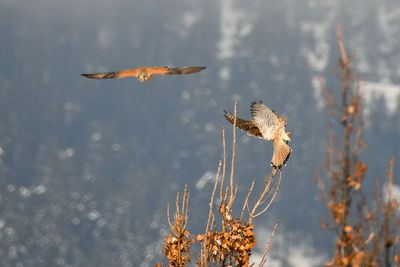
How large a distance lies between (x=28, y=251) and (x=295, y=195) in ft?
150

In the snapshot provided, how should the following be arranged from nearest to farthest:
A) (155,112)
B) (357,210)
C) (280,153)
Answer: (280,153) → (357,210) → (155,112)

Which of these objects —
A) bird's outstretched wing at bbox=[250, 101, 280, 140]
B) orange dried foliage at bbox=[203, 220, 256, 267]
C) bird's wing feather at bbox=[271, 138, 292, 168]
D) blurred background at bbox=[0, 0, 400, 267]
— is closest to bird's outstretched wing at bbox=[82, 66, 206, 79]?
bird's outstretched wing at bbox=[250, 101, 280, 140]

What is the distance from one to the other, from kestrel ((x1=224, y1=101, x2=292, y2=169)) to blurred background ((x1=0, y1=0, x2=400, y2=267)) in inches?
2650

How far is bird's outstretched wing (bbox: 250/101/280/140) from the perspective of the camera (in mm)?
3580

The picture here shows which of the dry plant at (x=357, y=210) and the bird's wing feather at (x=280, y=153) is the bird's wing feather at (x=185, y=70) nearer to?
the bird's wing feather at (x=280, y=153)

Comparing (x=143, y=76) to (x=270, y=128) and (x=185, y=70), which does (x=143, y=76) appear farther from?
(x=270, y=128)

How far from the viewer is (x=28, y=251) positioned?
233 feet

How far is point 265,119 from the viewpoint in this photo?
143 inches

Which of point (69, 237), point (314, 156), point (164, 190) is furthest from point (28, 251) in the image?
point (314, 156)

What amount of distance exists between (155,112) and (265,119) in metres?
106

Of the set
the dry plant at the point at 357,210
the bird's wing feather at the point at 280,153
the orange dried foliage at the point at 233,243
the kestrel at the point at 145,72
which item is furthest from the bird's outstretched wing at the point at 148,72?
the dry plant at the point at 357,210

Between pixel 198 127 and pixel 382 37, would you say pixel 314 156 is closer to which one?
pixel 198 127

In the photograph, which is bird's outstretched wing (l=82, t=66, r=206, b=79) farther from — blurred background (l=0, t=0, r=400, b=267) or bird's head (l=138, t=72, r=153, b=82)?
blurred background (l=0, t=0, r=400, b=267)

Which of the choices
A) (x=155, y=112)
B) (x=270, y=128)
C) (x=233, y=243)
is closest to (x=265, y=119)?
(x=270, y=128)
